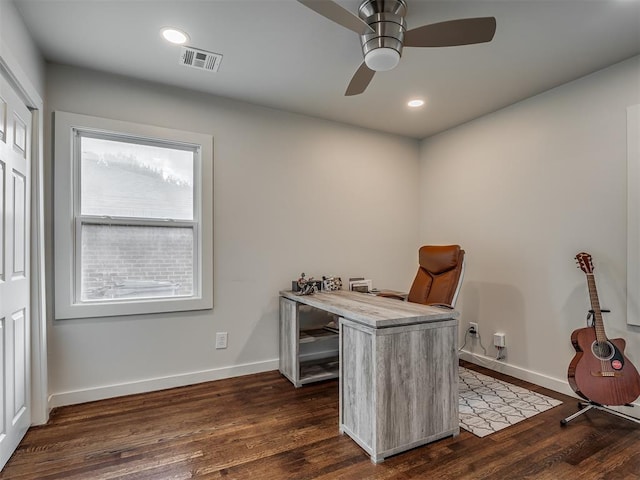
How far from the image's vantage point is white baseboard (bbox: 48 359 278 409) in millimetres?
2476

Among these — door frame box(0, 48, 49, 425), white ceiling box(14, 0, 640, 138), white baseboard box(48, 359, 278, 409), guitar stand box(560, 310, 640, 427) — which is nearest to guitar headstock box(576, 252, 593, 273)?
guitar stand box(560, 310, 640, 427)

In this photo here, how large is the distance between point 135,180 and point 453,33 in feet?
8.15

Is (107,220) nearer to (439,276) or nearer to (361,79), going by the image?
(361,79)

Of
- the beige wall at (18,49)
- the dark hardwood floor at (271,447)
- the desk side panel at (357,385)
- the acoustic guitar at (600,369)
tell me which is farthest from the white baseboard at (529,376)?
the beige wall at (18,49)

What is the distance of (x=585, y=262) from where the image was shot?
242 centimetres

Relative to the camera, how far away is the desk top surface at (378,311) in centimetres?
187

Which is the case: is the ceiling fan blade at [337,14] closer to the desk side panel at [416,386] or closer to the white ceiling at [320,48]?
the white ceiling at [320,48]

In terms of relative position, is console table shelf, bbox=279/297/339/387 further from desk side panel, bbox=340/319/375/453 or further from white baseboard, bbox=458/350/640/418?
white baseboard, bbox=458/350/640/418

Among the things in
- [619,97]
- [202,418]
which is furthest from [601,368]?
[202,418]

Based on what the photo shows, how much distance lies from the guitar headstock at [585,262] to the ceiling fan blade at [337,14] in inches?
83.8

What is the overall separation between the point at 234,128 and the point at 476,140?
240cm

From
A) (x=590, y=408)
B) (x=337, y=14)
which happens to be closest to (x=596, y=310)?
(x=590, y=408)

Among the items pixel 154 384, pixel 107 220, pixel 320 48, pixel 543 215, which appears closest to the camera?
pixel 320 48

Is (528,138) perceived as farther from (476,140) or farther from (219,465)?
(219,465)
